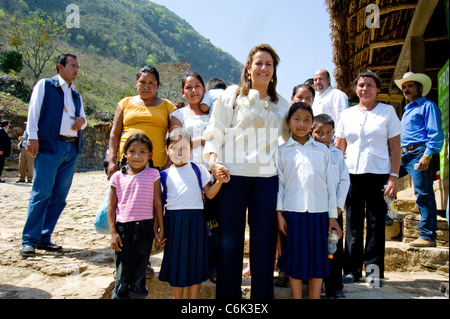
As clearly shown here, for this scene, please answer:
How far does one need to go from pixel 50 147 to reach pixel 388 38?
5521mm

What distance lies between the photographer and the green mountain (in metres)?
33.1

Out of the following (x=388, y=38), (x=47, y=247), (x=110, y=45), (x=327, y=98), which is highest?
(x=110, y=45)

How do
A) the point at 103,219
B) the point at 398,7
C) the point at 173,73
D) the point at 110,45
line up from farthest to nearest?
the point at 110,45 < the point at 173,73 < the point at 398,7 < the point at 103,219

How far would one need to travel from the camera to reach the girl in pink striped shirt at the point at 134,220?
7.31 feet

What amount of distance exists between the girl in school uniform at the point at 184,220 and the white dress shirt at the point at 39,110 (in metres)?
1.44

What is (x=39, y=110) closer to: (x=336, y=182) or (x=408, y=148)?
(x=336, y=182)

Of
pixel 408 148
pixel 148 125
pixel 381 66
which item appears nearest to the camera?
pixel 148 125

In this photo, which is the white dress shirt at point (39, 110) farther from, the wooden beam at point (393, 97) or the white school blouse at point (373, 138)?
the wooden beam at point (393, 97)

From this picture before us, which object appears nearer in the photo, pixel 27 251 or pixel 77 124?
pixel 27 251

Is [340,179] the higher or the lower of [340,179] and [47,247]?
the higher

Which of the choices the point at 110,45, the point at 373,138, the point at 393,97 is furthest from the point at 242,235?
the point at 110,45

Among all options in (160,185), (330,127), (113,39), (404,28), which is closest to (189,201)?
(160,185)

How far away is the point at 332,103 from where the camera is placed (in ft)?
11.7
